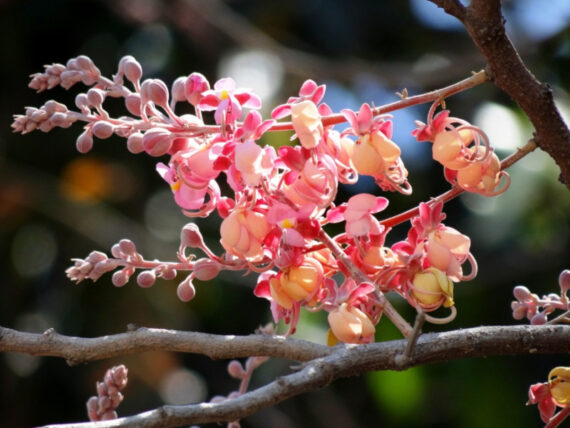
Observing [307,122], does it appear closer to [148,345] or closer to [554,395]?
[148,345]

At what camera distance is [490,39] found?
84 centimetres

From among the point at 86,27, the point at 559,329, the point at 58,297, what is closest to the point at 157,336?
the point at 559,329

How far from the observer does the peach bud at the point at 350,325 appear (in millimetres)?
951

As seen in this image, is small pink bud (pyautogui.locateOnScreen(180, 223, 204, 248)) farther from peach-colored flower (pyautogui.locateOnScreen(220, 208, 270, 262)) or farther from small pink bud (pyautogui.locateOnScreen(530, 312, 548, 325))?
small pink bud (pyautogui.locateOnScreen(530, 312, 548, 325))

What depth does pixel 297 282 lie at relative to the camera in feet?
3.22

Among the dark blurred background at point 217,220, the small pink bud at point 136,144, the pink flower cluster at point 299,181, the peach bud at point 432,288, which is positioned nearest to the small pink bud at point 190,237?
the pink flower cluster at point 299,181

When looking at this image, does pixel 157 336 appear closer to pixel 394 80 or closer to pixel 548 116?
pixel 548 116

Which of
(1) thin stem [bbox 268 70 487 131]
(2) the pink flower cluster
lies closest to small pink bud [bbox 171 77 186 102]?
(2) the pink flower cluster

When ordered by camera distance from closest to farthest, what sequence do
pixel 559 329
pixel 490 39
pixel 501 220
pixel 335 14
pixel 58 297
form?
pixel 490 39
pixel 559 329
pixel 501 220
pixel 58 297
pixel 335 14

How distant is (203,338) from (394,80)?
10.6 feet

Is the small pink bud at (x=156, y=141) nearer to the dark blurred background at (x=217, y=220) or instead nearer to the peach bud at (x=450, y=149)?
the peach bud at (x=450, y=149)

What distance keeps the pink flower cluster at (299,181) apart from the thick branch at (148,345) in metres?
0.06

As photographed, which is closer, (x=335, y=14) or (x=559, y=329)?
(x=559, y=329)

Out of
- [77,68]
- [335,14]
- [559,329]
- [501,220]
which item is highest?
[335,14]
